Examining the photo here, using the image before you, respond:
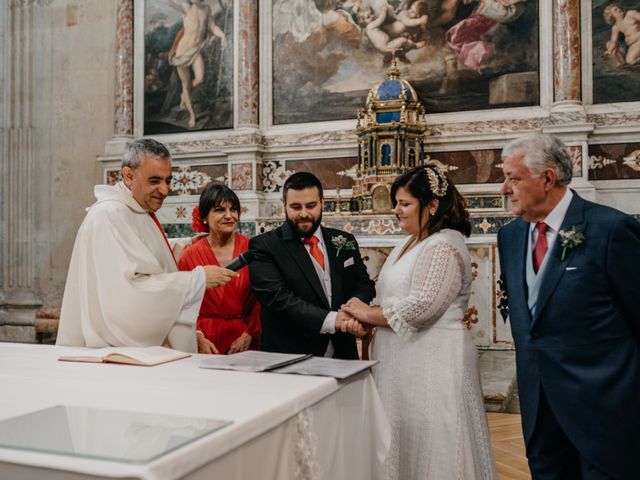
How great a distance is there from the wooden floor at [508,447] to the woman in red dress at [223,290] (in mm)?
1717

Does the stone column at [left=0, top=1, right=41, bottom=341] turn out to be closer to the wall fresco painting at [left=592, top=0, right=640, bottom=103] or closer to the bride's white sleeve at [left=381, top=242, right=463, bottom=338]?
the wall fresco painting at [left=592, top=0, right=640, bottom=103]

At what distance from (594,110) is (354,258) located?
4.98 m

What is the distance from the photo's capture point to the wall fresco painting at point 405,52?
24.3ft

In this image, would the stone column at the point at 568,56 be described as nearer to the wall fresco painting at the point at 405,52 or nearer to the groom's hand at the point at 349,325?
the wall fresco painting at the point at 405,52

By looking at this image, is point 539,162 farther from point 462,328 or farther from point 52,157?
point 52,157

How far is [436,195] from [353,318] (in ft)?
2.31

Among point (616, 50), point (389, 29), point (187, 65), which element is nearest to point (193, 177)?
point (187, 65)

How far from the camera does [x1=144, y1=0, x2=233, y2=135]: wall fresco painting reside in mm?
8523

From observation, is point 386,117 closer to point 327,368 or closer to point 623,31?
point 623,31

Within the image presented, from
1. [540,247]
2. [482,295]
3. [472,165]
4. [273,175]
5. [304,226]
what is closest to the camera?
[540,247]

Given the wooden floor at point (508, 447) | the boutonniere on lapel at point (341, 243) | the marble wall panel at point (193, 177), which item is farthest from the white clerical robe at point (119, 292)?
the marble wall panel at point (193, 177)

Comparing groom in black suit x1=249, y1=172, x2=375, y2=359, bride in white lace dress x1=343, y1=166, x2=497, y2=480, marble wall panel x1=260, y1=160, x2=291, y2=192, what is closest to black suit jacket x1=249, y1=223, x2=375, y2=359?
groom in black suit x1=249, y1=172, x2=375, y2=359

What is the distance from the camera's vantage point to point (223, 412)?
5.46ft

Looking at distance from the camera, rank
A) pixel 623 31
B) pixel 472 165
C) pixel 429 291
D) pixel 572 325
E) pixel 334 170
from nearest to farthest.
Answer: pixel 572 325, pixel 429 291, pixel 623 31, pixel 472 165, pixel 334 170
